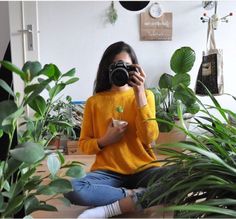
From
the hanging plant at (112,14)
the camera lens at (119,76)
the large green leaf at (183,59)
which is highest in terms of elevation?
the hanging plant at (112,14)

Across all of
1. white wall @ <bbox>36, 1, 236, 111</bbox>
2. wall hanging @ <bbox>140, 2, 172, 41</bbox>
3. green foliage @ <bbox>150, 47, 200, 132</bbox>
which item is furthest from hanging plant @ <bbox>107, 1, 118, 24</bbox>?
green foliage @ <bbox>150, 47, 200, 132</bbox>

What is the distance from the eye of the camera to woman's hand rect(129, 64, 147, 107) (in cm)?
117

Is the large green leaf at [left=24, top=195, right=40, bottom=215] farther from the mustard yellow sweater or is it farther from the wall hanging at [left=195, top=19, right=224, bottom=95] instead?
the wall hanging at [left=195, top=19, right=224, bottom=95]

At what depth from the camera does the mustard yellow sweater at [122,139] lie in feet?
4.17

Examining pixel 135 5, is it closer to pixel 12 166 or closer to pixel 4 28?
pixel 4 28

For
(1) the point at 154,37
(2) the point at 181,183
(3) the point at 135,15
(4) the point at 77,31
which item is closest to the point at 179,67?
(1) the point at 154,37

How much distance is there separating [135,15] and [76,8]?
1.52 feet

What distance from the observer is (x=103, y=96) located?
1.35 m

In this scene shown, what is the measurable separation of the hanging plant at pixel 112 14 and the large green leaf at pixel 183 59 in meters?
0.67

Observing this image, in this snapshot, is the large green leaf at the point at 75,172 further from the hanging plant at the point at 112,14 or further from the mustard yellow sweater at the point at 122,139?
the hanging plant at the point at 112,14

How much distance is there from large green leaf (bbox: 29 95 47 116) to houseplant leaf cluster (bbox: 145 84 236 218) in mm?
252

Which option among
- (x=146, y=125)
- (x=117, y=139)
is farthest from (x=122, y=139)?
(x=146, y=125)

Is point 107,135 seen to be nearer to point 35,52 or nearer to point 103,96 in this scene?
point 103,96

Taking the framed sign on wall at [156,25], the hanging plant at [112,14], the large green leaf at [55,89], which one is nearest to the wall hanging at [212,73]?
the framed sign on wall at [156,25]
